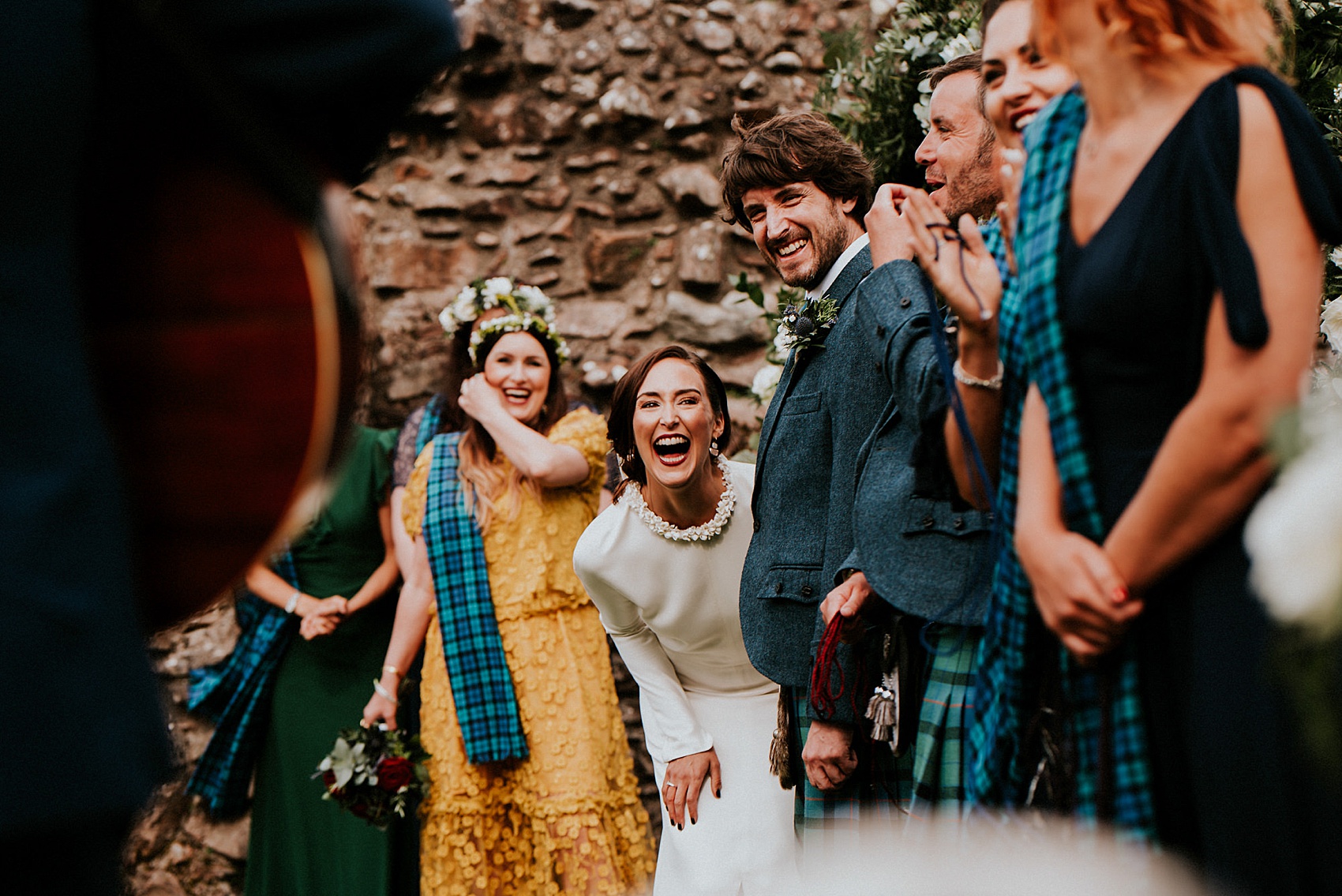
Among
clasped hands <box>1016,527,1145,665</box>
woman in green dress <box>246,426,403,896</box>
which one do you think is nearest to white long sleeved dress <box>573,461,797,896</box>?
woman in green dress <box>246,426,403,896</box>

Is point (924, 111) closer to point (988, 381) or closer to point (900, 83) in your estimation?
point (900, 83)

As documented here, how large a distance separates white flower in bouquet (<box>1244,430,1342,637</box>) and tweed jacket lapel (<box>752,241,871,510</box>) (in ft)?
5.66

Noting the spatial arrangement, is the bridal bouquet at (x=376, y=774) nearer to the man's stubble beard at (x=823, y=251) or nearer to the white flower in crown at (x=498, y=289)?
the white flower in crown at (x=498, y=289)

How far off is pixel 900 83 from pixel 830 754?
6.54 feet

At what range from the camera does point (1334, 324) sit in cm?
229

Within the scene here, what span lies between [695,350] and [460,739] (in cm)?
188

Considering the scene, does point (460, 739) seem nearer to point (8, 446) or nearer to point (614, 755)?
point (614, 755)

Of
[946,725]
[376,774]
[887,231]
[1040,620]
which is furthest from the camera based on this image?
[376,774]

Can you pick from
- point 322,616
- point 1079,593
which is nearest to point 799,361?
point 1079,593

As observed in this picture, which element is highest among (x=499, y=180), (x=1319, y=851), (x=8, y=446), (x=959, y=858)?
(x=499, y=180)

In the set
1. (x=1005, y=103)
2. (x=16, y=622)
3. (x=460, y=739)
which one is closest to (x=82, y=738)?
(x=16, y=622)

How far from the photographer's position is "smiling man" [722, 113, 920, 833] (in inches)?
89.9

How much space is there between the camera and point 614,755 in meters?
3.67

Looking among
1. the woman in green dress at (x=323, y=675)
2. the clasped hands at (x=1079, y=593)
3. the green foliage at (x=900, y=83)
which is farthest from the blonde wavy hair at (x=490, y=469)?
the clasped hands at (x=1079, y=593)
